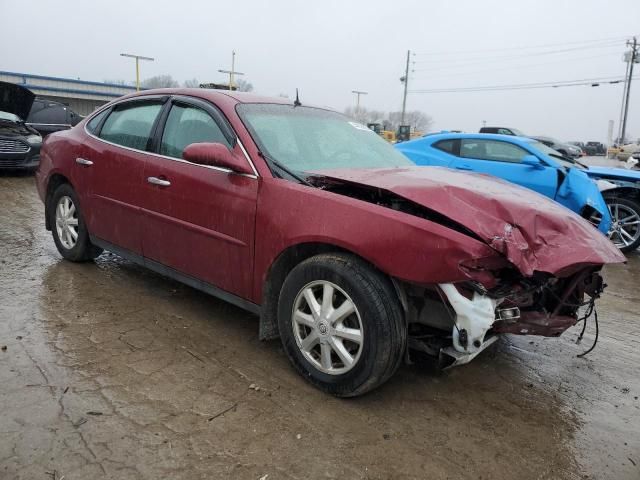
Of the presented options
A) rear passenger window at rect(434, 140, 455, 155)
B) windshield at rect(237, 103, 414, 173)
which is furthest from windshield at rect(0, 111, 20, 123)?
windshield at rect(237, 103, 414, 173)

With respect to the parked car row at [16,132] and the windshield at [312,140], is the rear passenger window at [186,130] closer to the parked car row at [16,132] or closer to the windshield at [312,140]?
the windshield at [312,140]

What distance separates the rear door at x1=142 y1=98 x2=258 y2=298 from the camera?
3.12 metres

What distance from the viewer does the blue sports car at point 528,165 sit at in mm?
6496

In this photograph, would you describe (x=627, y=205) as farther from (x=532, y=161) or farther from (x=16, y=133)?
(x=16, y=133)

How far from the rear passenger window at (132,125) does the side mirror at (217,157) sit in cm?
95

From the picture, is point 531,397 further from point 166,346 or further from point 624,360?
point 166,346

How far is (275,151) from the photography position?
10.6 feet

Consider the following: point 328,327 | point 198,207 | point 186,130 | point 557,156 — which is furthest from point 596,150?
point 328,327

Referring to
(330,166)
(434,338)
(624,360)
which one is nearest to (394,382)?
(434,338)

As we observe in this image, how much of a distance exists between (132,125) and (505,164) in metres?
5.49

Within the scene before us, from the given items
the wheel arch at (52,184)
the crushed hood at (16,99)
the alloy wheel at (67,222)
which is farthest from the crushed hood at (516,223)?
the crushed hood at (16,99)

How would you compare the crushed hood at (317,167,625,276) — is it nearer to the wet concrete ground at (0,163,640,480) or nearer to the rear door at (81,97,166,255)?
the wet concrete ground at (0,163,640,480)

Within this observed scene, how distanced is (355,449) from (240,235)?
4.69 ft

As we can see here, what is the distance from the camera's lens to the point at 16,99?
35.9 feet
